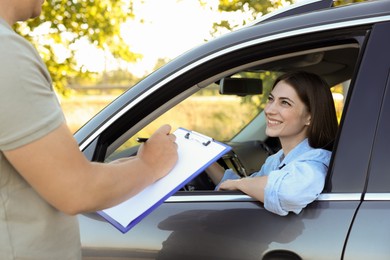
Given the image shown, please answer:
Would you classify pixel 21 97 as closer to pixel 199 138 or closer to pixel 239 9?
pixel 199 138

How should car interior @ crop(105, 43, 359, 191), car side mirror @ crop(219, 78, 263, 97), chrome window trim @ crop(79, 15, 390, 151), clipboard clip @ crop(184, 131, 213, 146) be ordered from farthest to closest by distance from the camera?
1. car side mirror @ crop(219, 78, 263, 97)
2. car interior @ crop(105, 43, 359, 191)
3. chrome window trim @ crop(79, 15, 390, 151)
4. clipboard clip @ crop(184, 131, 213, 146)

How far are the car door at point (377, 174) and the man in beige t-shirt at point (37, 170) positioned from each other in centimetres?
77

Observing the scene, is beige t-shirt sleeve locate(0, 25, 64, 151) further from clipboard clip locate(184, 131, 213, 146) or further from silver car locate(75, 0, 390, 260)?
silver car locate(75, 0, 390, 260)

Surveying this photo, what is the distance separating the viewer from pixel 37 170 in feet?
4.85

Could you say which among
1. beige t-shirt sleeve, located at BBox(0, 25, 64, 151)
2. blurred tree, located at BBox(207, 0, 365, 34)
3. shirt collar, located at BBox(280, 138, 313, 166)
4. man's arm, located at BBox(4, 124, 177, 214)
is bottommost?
blurred tree, located at BBox(207, 0, 365, 34)

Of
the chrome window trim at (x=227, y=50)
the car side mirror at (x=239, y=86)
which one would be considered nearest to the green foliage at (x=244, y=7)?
the car side mirror at (x=239, y=86)

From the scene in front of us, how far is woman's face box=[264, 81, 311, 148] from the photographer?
272 cm

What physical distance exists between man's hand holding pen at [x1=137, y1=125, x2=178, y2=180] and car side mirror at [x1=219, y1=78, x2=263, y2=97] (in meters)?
1.62

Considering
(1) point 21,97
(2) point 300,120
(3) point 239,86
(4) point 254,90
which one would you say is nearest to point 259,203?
(2) point 300,120

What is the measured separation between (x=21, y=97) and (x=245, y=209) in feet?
3.67

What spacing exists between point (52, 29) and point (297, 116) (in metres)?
6.74

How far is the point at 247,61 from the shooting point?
2.56 meters

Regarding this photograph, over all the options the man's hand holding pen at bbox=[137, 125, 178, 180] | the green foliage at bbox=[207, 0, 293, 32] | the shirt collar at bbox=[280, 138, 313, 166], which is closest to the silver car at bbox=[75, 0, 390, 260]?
the shirt collar at bbox=[280, 138, 313, 166]

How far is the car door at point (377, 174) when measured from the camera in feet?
6.94
